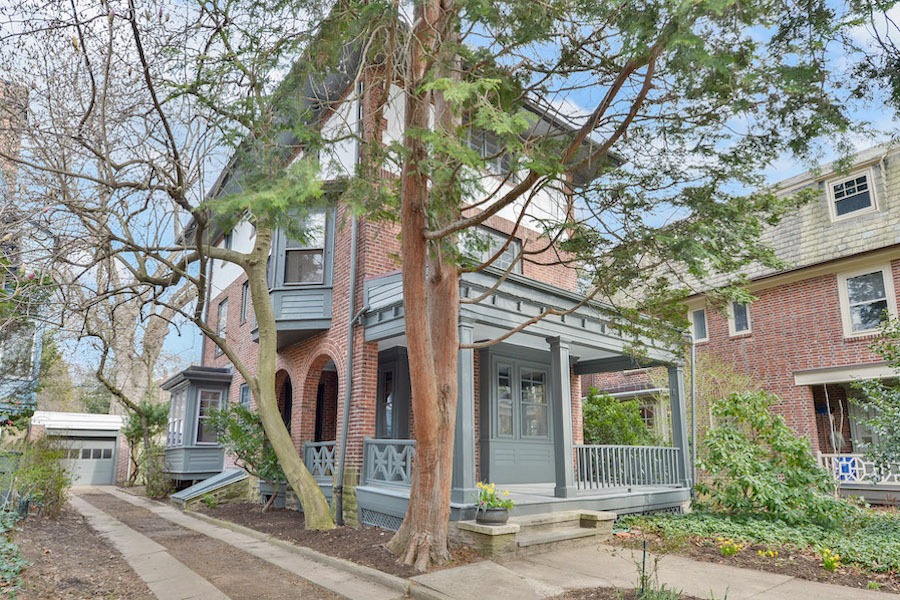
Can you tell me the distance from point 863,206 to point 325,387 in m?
14.8

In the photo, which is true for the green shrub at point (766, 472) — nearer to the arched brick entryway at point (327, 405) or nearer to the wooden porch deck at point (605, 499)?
the wooden porch deck at point (605, 499)

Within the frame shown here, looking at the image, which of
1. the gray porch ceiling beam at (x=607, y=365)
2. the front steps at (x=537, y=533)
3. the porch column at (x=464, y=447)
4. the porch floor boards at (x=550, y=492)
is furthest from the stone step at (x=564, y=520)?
the gray porch ceiling beam at (x=607, y=365)

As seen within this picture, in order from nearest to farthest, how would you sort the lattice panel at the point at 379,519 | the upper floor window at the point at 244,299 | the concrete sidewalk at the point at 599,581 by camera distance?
the concrete sidewalk at the point at 599,581 → the lattice panel at the point at 379,519 → the upper floor window at the point at 244,299

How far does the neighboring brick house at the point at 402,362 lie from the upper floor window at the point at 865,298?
6.64m

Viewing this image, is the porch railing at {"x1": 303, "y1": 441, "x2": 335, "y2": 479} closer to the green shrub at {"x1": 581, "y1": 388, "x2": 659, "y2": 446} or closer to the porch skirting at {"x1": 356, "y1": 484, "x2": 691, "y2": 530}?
the porch skirting at {"x1": 356, "y1": 484, "x2": 691, "y2": 530}

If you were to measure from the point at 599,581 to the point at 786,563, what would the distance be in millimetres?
2548

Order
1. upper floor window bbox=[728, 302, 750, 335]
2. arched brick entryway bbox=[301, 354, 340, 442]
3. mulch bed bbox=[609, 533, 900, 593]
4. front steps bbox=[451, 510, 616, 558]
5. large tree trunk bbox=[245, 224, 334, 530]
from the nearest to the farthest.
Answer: mulch bed bbox=[609, 533, 900, 593] < front steps bbox=[451, 510, 616, 558] < large tree trunk bbox=[245, 224, 334, 530] < arched brick entryway bbox=[301, 354, 340, 442] < upper floor window bbox=[728, 302, 750, 335]

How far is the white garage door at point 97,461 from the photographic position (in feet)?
88.0

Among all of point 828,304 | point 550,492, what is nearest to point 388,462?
point 550,492

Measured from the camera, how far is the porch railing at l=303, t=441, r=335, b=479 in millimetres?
11288

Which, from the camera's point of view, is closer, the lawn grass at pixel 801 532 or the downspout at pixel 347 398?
the lawn grass at pixel 801 532

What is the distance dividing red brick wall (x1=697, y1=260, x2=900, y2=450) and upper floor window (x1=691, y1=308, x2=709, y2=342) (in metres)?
1.12

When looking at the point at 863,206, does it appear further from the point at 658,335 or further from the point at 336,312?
the point at 336,312

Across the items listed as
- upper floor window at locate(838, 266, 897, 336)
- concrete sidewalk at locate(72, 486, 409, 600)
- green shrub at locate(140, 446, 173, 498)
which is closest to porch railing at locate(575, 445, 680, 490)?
concrete sidewalk at locate(72, 486, 409, 600)
